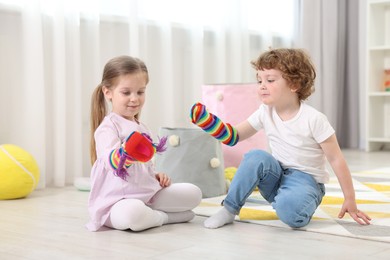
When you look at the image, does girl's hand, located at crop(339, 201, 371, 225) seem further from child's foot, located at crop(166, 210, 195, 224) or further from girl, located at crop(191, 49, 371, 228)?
child's foot, located at crop(166, 210, 195, 224)

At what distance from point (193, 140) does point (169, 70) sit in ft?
3.11

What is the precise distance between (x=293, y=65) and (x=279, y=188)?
345 mm

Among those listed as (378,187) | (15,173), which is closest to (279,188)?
(378,187)

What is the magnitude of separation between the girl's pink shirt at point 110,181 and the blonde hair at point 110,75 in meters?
0.08

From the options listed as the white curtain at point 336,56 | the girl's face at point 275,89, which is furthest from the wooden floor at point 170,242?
the white curtain at point 336,56

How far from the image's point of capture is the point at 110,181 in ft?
5.62

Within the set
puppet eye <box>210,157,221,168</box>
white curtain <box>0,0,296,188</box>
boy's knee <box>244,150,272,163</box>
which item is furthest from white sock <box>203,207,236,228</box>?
white curtain <box>0,0,296,188</box>

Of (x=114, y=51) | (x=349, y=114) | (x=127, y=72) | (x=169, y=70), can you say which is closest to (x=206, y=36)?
(x=169, y=70)

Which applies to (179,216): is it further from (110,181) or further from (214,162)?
(214,162)

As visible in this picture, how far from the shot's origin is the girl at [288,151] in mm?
1685

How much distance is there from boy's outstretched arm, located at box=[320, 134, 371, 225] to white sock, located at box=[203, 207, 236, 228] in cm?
30

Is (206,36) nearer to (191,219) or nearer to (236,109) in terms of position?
(236,109)

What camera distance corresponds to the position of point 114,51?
114 inches

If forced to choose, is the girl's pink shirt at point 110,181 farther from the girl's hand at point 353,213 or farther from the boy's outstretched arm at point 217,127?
the girl's hand at point 353,213
